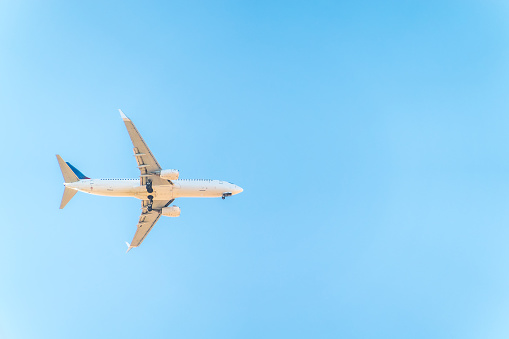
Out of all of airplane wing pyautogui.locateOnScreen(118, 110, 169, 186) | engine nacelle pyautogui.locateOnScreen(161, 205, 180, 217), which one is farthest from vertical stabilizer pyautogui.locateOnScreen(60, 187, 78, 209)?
engine nacelle pyautogui.locateOnScreen(161, 205, 180, 217)

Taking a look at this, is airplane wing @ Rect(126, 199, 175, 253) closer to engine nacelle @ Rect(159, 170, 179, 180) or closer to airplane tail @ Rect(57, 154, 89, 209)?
engine nacelle @ Rect(159, 170, 179, 180)

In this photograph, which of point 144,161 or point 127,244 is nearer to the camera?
point 144,161

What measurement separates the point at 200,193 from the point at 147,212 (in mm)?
11424

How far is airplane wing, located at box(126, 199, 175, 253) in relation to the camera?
88.5m

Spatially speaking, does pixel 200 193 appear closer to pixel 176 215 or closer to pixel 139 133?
pixel 176 215

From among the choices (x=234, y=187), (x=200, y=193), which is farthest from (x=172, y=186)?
(x=234, y=187)

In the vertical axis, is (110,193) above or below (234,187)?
below

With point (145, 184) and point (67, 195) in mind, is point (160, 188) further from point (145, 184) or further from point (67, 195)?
point (67, 195)

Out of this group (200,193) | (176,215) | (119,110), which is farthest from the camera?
(176,215)

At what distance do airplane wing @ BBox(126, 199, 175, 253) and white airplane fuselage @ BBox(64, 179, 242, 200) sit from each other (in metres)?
5.33

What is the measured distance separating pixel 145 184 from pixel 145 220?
1241 centimetres

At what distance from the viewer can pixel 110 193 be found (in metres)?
78.3

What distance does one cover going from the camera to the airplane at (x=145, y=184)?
252ft

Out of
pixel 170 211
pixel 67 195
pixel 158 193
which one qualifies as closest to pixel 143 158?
pixel 158 193
